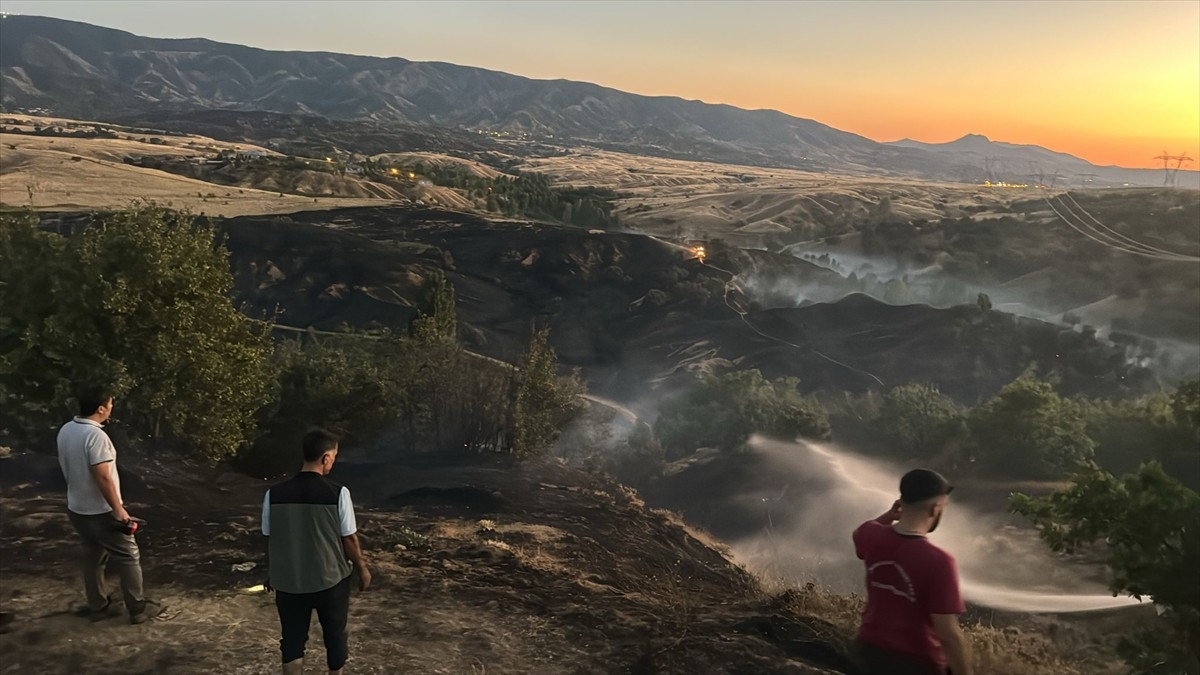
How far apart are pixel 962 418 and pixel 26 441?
33.0 metres

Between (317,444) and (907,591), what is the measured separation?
158 inches

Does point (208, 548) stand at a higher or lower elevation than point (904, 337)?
higher

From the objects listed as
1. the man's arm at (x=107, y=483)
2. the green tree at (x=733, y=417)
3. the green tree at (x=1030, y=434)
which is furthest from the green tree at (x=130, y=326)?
the green tree at (x=1030, y=434)

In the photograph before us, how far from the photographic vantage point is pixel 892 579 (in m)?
4.43

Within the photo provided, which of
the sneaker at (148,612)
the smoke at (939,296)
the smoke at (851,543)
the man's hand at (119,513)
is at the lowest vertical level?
the smoke at (851,543)

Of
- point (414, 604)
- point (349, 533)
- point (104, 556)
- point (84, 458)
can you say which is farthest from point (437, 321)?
point (349, 533)

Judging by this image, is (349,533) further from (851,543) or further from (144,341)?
(851,543)

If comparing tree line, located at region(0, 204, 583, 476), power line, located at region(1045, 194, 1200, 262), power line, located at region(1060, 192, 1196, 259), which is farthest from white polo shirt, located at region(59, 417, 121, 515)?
power line, located at region(1060, 192, 1196, 259)

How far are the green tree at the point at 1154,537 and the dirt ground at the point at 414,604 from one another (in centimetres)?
294

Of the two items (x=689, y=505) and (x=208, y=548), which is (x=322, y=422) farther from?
(x=689, y=505)

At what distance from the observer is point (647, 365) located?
59750 millimetres

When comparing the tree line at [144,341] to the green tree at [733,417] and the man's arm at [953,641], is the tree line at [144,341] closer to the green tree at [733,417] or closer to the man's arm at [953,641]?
the man's arm at [953,641]

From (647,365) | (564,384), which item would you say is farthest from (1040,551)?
(647,365)

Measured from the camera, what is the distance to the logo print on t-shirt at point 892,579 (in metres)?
4.36
